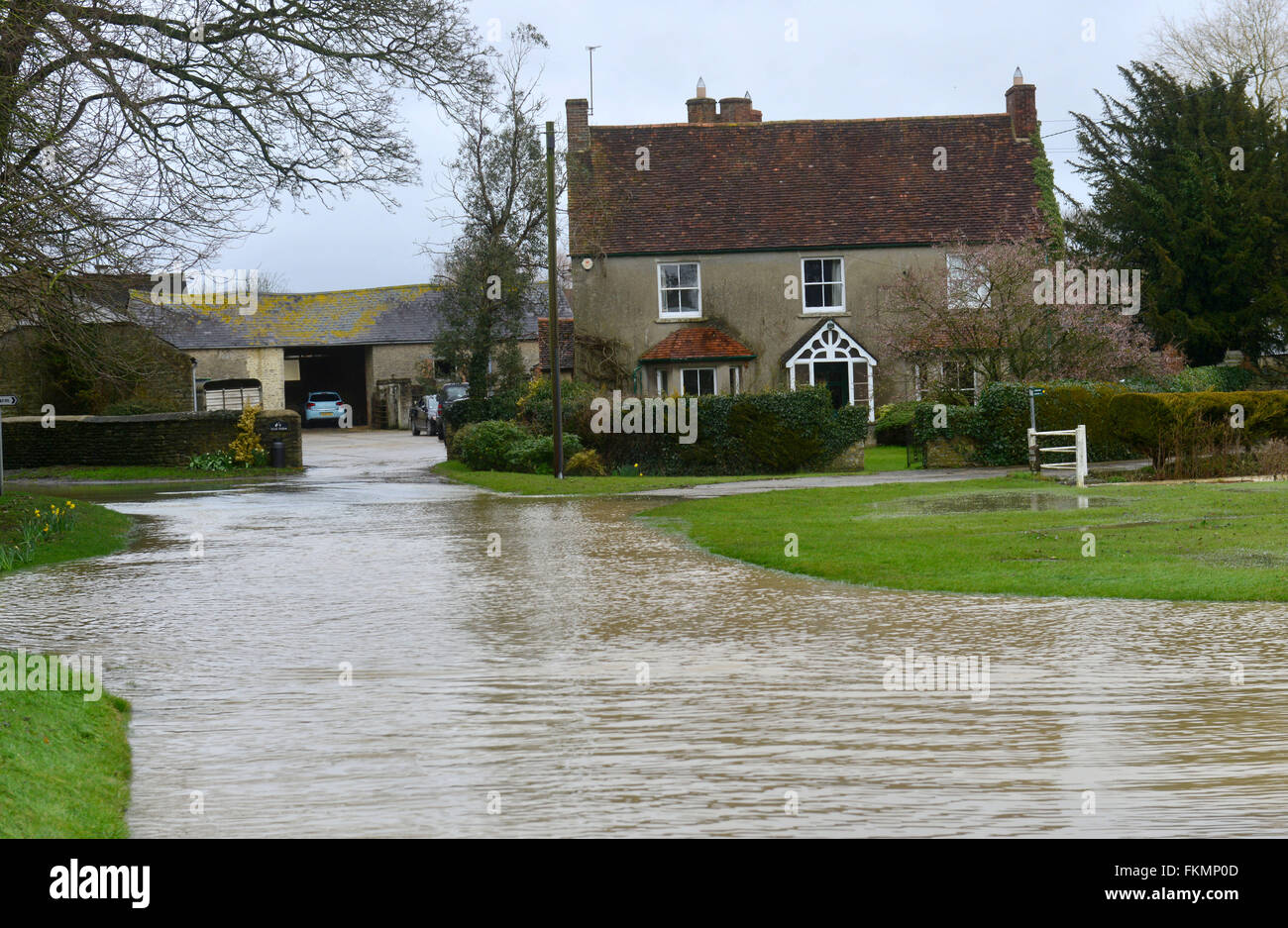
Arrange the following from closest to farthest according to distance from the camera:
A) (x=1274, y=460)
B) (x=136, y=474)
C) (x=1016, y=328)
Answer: (x=1274, y=460)
(x=1016, y=328)
(x=136, y=474)

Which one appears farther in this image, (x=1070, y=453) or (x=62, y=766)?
(x=1070, y=453)

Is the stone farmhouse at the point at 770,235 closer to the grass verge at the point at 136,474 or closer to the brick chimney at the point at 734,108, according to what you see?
the brick chimney at the point at 734,108

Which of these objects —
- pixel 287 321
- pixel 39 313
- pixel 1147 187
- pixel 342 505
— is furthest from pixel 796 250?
pixel 287 321

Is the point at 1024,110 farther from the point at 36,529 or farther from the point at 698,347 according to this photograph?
the point at 36,529

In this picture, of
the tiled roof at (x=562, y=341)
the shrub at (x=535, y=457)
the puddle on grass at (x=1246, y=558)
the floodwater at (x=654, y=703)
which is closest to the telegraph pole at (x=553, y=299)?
the shrub at (x=535, y=457)

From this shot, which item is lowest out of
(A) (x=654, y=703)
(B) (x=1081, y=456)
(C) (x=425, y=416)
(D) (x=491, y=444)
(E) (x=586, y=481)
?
(A) (x=654, y=703)

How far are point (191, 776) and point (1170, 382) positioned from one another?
104 ft

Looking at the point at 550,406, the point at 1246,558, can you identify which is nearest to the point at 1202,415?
the point at 1246,558

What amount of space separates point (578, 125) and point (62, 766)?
40283mm

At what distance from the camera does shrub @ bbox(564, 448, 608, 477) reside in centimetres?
3234

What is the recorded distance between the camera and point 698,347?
4259cm

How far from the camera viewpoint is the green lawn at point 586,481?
94.3ft

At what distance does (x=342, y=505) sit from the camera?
87.1 feet
